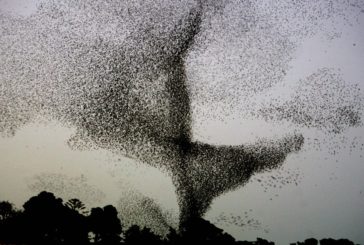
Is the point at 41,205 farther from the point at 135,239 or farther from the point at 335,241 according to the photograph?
the point at 335,241

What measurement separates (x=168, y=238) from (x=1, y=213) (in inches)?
552

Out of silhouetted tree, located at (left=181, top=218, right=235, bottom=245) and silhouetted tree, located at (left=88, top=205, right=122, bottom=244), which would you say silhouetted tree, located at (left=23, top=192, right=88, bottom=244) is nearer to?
silhouetted tree, located at (left=88, top=205, right=122, bottom=244)

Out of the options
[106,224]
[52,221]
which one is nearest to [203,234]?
[106,224]

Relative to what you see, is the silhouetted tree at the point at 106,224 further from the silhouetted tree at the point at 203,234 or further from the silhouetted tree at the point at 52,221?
the silhouetted tree at the point at 203,234

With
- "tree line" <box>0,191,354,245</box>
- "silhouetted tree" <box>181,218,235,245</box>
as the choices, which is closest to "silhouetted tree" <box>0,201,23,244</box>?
"tree line" <box>0,191,354,245</box>

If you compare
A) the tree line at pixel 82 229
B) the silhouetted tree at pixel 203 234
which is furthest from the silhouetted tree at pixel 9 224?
the silhouetted tree at pixel 203 234

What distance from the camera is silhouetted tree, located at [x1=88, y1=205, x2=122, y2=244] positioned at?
1201 inches

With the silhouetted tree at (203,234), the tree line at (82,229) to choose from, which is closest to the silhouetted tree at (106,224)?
the tree line at (82,229)

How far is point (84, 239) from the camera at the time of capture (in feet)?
102

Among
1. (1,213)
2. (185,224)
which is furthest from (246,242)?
(1,213)

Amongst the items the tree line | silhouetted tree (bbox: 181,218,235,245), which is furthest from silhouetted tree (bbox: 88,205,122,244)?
silhouetted tree (bbox: 181,218,235,245)

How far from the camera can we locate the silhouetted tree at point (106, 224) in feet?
100

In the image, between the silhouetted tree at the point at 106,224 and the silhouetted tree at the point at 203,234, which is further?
the silhouetted tree at the point at 106,224

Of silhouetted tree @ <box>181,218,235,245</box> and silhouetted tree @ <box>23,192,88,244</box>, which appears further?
silhouetted tree @ <box>23,192,88,244</box>
